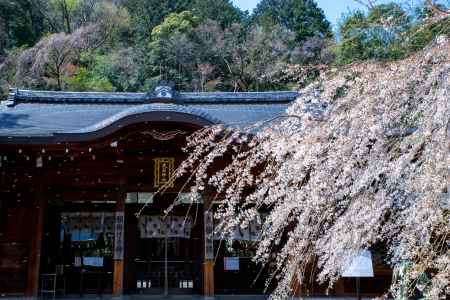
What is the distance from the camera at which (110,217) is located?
9727 mm

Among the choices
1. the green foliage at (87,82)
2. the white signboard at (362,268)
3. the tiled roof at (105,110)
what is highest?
the green foliage at (87,82)

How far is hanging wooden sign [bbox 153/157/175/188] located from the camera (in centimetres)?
871

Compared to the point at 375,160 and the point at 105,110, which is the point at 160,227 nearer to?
the point at 105,110

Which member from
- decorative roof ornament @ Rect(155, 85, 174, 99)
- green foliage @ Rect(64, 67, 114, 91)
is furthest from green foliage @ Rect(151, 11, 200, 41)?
decorative roof ornament @ Rect(155, 85, 174, 99)

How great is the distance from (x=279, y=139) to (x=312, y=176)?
39 cm

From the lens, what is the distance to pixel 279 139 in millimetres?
3766

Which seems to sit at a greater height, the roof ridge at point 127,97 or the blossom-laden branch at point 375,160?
the roof ridge at point 127,97

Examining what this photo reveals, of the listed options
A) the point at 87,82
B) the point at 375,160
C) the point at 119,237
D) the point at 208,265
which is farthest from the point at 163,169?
the point at 87,82

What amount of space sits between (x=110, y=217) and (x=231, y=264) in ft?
8.73

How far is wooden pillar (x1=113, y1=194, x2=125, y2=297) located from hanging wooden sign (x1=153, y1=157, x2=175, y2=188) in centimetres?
72

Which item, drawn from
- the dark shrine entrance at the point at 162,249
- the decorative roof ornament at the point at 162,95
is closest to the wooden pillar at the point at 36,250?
the dark shrine entrance at the point at 162,249

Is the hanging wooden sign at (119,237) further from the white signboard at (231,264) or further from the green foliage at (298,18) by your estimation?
the green foliage at (298,18)

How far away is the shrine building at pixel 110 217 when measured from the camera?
8258mm

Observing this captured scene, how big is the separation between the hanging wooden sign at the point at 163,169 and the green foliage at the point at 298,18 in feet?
68.1
